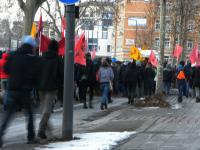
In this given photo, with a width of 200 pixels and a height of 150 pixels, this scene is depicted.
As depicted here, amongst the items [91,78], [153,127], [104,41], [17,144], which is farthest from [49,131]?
[104,41]

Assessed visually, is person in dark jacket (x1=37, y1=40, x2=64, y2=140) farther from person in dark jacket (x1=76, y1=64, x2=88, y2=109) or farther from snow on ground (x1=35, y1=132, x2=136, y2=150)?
person in dark jacket (x1=76, y1=64, x2=88, y2=109)

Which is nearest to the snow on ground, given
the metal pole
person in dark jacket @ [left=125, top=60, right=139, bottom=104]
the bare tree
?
the metal pole

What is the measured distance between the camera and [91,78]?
21422 millimetres

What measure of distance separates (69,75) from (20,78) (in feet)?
3.58

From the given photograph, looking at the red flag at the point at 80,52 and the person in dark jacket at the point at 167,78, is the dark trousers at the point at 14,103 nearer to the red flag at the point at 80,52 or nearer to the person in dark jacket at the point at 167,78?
the red flag at the point at 80,52

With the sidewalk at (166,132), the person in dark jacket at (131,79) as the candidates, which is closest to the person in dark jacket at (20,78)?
the sidewalk at (166,132)

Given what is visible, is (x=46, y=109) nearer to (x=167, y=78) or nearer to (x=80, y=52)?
(x=80, y=52)

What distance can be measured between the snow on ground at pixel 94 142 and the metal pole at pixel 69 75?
347 mm

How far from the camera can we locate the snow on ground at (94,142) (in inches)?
413

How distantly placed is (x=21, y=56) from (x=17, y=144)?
5.54 ft

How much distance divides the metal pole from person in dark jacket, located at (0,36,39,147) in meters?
0.74

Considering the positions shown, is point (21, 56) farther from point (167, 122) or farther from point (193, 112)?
point (193, 112)

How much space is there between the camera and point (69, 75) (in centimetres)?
1141

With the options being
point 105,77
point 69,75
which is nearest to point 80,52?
point 105,77
